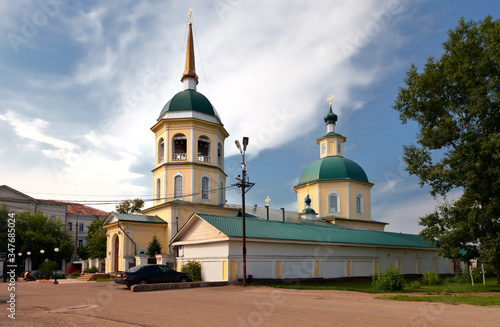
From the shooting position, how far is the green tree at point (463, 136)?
21.5 m

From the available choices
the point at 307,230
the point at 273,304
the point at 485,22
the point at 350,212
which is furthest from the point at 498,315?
the point at 350,212

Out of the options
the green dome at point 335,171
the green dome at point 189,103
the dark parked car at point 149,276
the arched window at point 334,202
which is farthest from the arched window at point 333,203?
the dark parked car at point 149,276

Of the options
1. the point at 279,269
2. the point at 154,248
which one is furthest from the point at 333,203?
the point at 279,269

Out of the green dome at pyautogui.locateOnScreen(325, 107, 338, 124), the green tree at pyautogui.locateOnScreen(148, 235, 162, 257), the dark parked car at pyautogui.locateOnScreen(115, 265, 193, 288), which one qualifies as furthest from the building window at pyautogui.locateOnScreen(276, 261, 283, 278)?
the green dome at pyautogui.locateOnScreen(325, 107, 338, 124)

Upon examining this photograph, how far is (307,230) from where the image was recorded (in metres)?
30.3

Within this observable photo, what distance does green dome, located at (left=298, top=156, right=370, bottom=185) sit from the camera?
156 feet

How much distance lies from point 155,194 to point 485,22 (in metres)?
27.9

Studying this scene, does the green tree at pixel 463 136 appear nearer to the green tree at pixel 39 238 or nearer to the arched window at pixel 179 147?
the arched window at pixel 179 147

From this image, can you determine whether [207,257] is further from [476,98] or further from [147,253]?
[476,98]

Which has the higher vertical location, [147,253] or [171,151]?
[171,151]

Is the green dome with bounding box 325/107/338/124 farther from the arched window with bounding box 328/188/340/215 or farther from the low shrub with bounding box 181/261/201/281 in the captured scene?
the low shrub with bounding box 181/261/201/281

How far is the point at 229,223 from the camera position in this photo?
26.8 meters

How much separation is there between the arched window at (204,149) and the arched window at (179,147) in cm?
136

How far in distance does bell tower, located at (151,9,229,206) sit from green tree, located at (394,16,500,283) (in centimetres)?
1783
